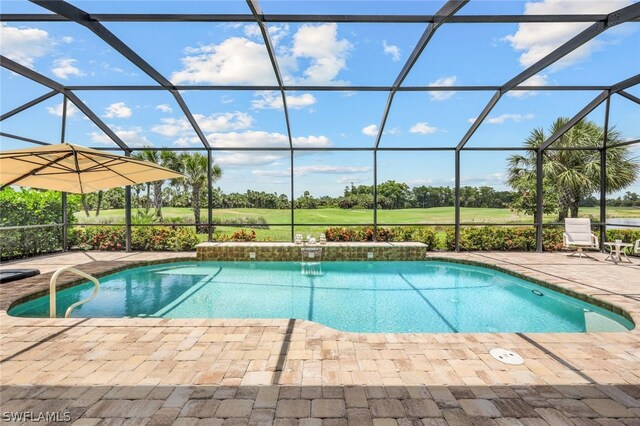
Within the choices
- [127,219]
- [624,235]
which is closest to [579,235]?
[624,235]

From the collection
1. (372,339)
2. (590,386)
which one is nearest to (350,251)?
(372,339)

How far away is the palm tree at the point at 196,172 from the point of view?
51.1ft

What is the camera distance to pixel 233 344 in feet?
10.5

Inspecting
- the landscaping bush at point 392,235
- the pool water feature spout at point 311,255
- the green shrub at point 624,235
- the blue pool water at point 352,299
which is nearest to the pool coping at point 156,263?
the blue pool water at point 352,299

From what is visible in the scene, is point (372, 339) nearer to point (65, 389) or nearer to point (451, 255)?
point (65, 389)

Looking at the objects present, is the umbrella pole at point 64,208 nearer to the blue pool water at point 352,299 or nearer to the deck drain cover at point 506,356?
the blue pool water at point 352,299

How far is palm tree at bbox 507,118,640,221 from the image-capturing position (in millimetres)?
10008

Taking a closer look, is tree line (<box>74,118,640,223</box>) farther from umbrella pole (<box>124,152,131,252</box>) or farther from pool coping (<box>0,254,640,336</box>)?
umbrella pole (<box>124,152,131,252</box>)

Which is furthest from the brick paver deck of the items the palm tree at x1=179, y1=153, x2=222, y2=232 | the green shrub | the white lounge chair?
the palm tree at x1=179, y1=153, x2=222, y2=232

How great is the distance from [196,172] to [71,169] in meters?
10.9

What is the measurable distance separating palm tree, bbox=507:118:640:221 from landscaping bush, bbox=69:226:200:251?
11.5 m

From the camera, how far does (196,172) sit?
16.2m

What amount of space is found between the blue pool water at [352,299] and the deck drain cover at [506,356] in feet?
4.17

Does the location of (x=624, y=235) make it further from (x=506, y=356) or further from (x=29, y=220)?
(x=29, y=220)
